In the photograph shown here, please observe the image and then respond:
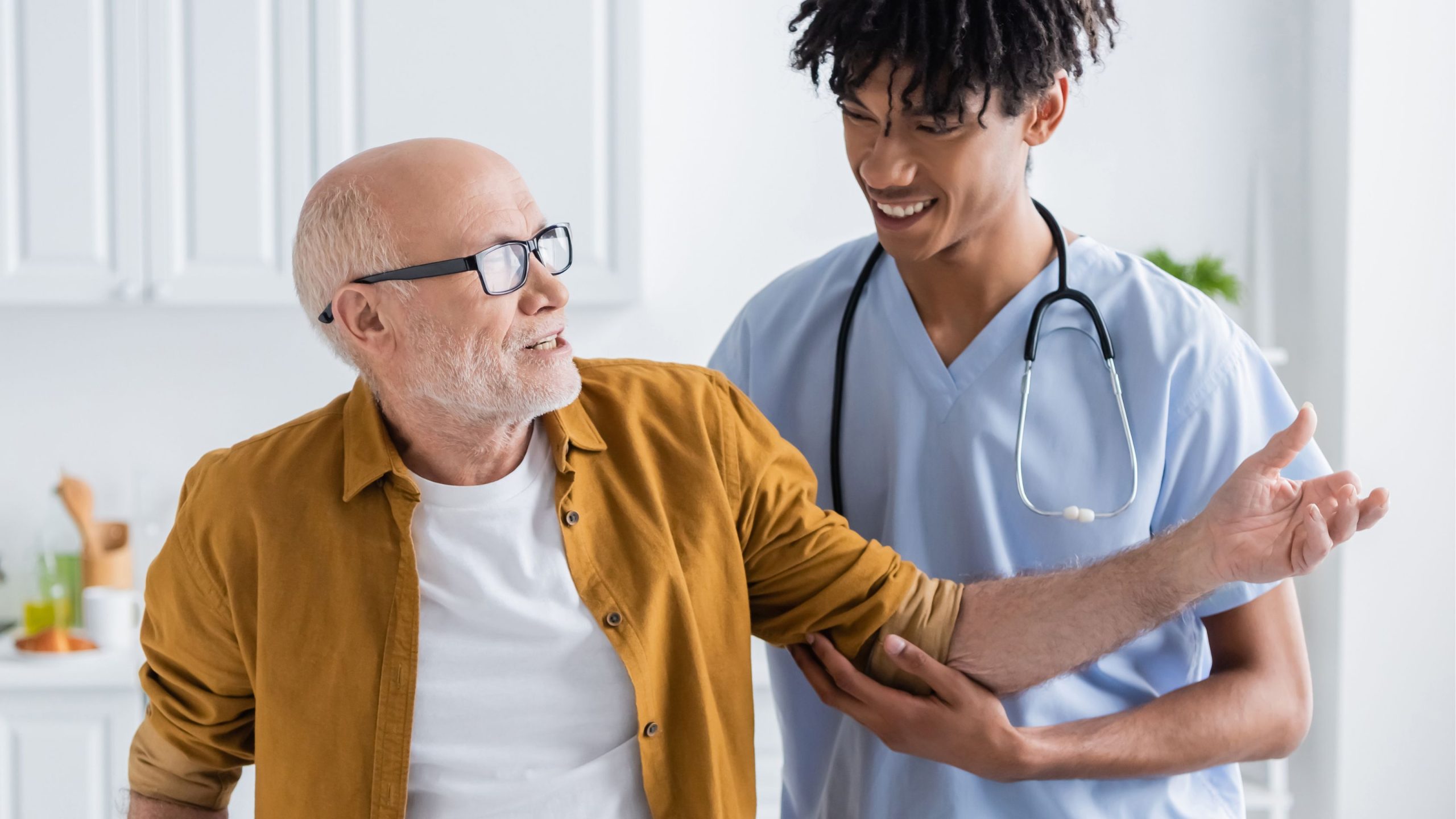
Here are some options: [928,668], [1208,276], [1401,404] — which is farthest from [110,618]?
[1401,404]

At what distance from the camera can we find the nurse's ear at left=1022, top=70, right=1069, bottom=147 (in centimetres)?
126

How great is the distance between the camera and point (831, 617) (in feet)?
4.04

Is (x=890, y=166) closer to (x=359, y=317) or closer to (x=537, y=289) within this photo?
(x=537, y=289)

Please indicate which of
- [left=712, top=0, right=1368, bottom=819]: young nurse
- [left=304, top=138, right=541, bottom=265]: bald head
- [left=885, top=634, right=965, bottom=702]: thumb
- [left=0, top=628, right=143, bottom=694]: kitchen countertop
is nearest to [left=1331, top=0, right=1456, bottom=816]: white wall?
[left=712, top=0, right=1368, bottom=819]: young nurse

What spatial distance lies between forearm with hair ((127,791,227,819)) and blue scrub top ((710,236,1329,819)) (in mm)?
713

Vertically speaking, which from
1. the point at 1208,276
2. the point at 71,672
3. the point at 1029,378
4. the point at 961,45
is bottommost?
the point at 71,672

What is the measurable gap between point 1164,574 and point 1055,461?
19cm

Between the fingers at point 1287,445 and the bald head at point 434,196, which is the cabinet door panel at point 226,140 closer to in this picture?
the bald head at point 434,196

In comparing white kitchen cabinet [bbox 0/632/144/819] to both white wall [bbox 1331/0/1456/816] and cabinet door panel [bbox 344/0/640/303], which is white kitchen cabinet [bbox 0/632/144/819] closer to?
cabinet door panel [bbox 344/0/640/303]

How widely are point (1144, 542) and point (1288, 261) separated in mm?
1868

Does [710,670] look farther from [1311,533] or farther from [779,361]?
[1311,533]

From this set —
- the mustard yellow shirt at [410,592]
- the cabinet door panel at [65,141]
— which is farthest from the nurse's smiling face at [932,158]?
the cabinet door panel at [65,141]

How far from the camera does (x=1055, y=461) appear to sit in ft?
4.21

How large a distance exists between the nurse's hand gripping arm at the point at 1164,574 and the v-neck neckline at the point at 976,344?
0.79 feet
